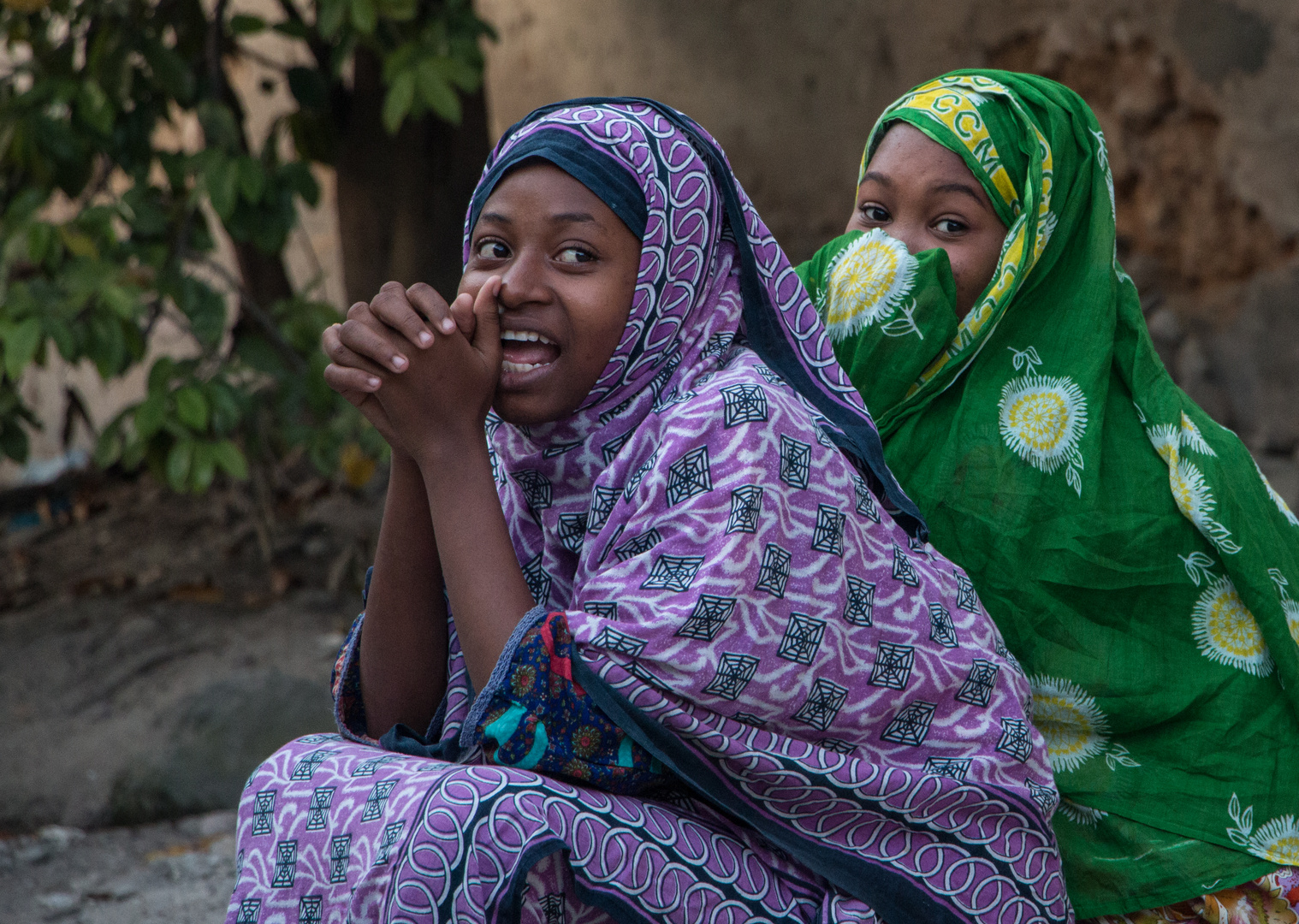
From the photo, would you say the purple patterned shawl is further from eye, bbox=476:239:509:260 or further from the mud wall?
the mud wall

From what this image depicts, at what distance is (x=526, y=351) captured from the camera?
71.2 inches

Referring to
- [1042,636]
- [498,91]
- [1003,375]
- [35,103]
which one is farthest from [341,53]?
[1042,636]

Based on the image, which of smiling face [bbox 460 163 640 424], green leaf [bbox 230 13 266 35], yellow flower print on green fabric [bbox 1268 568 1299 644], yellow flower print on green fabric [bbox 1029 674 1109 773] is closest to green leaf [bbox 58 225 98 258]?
green leaf [bbox 230 13 266 35]

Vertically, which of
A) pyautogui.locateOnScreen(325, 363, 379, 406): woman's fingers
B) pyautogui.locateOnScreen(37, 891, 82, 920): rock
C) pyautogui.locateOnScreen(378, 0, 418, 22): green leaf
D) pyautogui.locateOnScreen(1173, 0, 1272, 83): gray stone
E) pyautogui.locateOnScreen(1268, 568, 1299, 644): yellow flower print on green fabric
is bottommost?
pyautogui.locateOnScreen(37, 891, 82, 920): rock

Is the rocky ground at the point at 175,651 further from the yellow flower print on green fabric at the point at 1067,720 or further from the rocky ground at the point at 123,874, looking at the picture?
the yellow flower print on green fabric at the point at 1067,720

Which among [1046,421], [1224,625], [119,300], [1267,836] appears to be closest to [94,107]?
[119,300]

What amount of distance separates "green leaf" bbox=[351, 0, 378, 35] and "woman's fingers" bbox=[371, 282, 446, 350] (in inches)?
79.1

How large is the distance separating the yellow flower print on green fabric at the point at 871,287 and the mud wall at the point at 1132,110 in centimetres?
226

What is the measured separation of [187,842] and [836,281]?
86.0 inches

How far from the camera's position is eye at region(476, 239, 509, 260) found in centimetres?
184

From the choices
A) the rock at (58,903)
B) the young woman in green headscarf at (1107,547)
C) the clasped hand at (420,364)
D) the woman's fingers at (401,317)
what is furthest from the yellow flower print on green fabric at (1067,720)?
the rock at (58,903)

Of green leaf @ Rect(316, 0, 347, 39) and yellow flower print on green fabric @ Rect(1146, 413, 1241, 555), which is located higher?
green leaf @ Rect(316, 0, 347, 39)

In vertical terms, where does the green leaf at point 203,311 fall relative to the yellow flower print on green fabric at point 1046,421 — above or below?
below

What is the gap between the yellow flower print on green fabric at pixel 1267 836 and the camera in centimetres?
202
